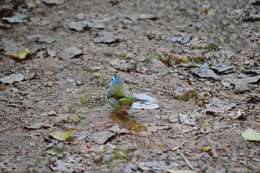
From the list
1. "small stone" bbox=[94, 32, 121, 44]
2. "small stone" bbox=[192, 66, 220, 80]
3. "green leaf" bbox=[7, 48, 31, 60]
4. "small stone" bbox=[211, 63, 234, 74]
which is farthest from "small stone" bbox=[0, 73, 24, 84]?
"small stone" bbox=[211, 63, 234, 74]

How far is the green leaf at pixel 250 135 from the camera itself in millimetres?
2974

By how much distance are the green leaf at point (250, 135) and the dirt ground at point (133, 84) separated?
0.09 feet

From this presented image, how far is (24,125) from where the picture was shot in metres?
3.29

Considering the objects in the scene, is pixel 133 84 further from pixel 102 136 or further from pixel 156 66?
pixel 102 136

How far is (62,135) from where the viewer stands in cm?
313

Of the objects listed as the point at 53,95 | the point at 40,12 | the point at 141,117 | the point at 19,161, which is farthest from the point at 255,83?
the point at 40,12

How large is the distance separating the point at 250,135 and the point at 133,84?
1.10 metres

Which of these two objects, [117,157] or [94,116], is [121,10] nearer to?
[94,116]

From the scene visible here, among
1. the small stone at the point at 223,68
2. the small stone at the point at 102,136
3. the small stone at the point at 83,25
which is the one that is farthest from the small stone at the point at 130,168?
the small stone at the point at 83,25

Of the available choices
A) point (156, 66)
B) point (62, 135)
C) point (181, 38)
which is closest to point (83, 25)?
point (181, 38)

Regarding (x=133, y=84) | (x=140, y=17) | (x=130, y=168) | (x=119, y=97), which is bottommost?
(x=130, y=168)

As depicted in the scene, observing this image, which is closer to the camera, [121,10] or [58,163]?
[58,163]

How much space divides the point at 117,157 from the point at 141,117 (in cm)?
50

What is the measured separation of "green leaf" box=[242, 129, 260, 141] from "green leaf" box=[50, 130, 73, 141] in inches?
43.3
